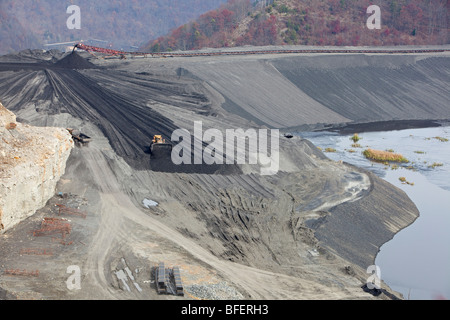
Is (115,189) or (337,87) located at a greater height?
(337,87)

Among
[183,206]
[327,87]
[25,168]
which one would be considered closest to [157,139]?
[183,206]

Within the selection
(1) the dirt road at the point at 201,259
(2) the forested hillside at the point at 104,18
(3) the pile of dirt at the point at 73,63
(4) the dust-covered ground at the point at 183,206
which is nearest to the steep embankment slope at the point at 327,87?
(4) the dust-covered ground at the point at 183,206

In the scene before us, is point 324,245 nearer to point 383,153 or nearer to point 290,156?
point 290,156

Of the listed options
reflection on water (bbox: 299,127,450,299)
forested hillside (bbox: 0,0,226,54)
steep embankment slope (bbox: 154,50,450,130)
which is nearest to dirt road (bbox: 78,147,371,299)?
reflection on water (bbox: 299,127,450,299)

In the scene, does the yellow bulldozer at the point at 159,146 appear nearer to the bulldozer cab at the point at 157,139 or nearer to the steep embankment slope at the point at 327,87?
the bulldozer cab at the point at 157,139

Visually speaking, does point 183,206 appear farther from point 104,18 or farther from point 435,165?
point 104,18

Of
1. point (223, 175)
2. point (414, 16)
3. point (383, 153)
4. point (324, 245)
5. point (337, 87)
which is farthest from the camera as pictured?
point (414, 16)

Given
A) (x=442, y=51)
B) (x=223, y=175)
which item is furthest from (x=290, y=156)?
(x=442, y=51)
